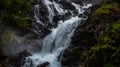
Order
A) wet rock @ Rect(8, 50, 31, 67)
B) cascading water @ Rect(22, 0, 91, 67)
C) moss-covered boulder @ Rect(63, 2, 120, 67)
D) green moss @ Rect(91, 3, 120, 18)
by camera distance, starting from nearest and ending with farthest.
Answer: moss-covered boulder @ Rect(63, 2, 120, 67)
green moss @ Rect(91, 3, 120, 18)
cascading water @ Rect(22, 0, 91, 67)
wet rock @ Rect(8, 50, 31, 67)

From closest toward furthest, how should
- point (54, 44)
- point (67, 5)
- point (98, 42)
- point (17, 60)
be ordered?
1. point (98, 42)
2. point (17, 60)
3. point (54, 44)
4. point (67, 5)

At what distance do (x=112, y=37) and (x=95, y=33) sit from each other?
287 cm

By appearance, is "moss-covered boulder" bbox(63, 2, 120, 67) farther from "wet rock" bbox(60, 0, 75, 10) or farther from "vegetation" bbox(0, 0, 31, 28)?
"wet rock" bbox(60, 0, 75, 10)

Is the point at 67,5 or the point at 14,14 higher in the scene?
the point at 67,5

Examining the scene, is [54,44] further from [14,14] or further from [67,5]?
[67,5]

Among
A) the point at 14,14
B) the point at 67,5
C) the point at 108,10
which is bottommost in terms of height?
the point at 108,10

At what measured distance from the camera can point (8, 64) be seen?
1616 centimetres

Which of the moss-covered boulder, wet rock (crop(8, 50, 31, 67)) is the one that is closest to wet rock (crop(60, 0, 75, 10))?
the moss-covered boulder

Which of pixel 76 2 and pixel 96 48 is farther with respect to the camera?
pixel 76 2

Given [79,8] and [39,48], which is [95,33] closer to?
[39,48]

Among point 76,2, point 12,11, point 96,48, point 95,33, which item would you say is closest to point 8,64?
point 12,11

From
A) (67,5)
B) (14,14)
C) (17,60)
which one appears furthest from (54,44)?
(67,5)

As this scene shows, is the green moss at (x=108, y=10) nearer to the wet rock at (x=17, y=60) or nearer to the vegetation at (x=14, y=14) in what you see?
the wet rock at (x=17, y=60)

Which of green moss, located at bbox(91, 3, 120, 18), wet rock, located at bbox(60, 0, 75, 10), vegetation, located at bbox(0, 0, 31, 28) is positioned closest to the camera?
green moss, located at bbox(91, 3, 120, 18)
